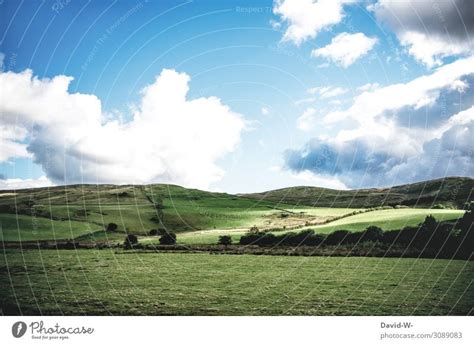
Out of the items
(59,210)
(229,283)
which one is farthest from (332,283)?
(59,210)

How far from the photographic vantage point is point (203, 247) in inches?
465

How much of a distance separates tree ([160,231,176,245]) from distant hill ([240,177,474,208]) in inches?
86.9

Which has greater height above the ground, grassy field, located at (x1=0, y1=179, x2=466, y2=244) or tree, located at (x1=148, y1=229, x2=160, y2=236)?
→ grassy field, located at (x1=0, y1=179, x2=466, y2=244)

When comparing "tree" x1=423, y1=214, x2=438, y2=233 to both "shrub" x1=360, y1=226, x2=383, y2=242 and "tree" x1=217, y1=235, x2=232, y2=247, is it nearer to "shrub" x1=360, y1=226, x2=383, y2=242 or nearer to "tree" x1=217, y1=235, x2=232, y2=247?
"shrub" x1=360, y1=226, x2=383, y2=242

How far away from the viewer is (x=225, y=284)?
10742 mm

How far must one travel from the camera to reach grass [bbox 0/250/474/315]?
9.81 m

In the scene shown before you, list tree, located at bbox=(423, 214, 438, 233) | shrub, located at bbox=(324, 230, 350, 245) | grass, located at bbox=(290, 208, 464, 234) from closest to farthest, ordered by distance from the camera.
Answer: shrub, located at bbox=(324, 230, 350, 245) → tree, located at bbox=(423, 214, 438, 233) → grass, located at bbox=(290, 208, 464, 234)

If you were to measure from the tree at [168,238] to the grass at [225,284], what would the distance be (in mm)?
379

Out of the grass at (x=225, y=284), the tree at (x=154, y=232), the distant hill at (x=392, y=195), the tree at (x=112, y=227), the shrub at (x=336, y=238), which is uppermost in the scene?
the distant hill at (x=392, y=195)

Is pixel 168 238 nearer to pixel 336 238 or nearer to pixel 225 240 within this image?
pixel 225 240

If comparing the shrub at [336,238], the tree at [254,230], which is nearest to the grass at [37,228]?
the tree at [254,230]

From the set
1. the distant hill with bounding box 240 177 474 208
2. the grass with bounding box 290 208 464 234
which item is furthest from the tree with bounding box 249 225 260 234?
the grass with bounding box 290 208 464 234

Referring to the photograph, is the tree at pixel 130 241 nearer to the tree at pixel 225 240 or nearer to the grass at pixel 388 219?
the tree at pixel 225 240

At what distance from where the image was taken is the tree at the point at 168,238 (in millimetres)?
11977
